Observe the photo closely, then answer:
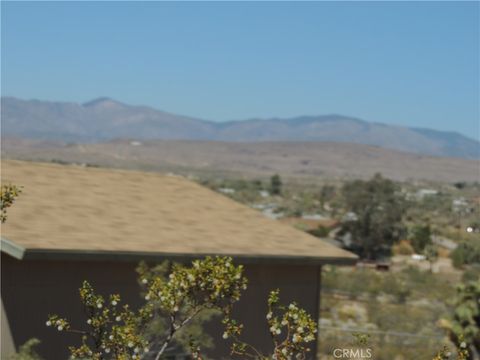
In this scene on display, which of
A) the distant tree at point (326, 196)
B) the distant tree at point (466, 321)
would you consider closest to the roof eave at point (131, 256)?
the distant tree at point (466, 321)

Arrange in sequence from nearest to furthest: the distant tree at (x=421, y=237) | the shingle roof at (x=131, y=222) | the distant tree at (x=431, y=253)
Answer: the shingle roof at (x=131, y=222) → the distant tree at (x=431, y=253) → the distant tree at (x=421, y=237)

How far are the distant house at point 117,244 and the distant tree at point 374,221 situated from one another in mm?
39117

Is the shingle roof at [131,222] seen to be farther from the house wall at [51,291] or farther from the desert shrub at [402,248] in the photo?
the desert shrub at [402,248]

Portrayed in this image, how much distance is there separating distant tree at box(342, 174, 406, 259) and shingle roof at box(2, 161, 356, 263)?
128ft

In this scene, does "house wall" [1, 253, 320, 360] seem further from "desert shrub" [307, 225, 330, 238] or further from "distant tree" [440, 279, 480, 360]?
"desert shrub" [307, 225, 330, 238]

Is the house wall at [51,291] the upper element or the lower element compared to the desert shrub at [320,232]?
upper

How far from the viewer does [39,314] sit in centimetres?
1426

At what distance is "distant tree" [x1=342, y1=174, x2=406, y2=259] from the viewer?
193 ft

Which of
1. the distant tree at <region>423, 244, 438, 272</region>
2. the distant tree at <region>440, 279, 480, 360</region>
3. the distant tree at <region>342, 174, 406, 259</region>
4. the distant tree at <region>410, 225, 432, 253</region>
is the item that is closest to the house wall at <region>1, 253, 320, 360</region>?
the distant tree at <region>440, 279, 480, 360</region>

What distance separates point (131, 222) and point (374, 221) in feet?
141

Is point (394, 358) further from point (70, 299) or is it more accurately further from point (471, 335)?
point (471, 335)

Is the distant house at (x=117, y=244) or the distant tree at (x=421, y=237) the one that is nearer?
the distant house at (x=117, y=244)

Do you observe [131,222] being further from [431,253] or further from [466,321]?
[431,253]

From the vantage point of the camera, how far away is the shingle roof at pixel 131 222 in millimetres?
14539
